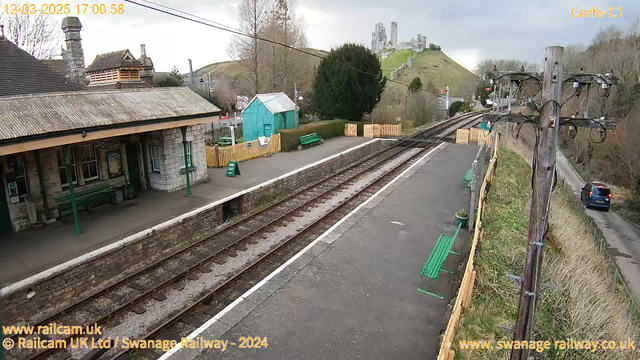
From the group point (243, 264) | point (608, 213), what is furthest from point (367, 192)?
point (608, 213)

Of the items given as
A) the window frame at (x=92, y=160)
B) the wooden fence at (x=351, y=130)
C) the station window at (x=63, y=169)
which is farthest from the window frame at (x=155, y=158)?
the wooden fence at (x=351, y=130)

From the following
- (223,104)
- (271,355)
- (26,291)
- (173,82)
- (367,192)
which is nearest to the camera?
(271,355)

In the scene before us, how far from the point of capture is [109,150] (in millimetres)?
13398

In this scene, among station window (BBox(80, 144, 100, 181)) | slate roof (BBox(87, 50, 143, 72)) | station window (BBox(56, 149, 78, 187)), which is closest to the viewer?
station window (BBox(56, 149, 78, 187))

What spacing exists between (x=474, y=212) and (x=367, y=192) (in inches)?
205

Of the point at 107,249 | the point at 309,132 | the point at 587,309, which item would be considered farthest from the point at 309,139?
the point at 587,309

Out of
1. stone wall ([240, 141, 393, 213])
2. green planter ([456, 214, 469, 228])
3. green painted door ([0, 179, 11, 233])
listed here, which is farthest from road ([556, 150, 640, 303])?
green painted door ([0, 179, 11, 233])

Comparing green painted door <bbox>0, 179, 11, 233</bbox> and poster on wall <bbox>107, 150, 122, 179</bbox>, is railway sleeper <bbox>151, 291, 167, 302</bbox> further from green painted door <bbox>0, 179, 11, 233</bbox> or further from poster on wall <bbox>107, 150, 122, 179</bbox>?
poster on wall <bbox>107, 150, 122, 179</bbox>

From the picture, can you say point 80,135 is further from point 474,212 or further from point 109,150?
point 474,212

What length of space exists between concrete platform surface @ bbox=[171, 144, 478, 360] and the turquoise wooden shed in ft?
44.6

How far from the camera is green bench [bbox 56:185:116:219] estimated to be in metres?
11.5

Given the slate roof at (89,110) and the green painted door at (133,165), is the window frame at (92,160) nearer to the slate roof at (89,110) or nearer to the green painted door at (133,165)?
the green painted door at (133,165)

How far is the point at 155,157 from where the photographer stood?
48.5 ft

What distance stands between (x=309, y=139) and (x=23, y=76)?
14.9 metres
